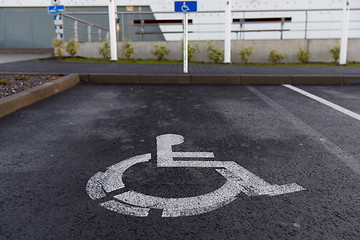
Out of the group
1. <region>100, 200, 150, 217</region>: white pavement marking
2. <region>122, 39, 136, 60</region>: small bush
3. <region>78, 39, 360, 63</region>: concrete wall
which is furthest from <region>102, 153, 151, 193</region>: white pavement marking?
<region>78, 39, 360, 63</region>: concrete wall

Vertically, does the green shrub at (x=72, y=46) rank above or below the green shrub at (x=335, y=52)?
above

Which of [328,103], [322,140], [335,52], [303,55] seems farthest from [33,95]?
[335,52]

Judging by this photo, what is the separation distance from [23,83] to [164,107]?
3.38 metres

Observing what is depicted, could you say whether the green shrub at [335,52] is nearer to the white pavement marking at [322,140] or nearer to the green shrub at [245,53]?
the green shrub at [245,53]

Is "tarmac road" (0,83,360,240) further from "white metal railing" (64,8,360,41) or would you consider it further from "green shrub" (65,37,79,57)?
"white metal railing" (64,8,360,41)

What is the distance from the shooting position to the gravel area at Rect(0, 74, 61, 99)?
634cm

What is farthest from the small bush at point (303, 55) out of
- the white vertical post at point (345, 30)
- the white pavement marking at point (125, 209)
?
the white pavement marking at point (125, 209)

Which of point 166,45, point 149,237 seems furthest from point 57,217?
point 166,45

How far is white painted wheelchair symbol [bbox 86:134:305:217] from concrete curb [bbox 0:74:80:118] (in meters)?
2.93

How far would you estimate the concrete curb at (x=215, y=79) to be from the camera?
8.89 metres

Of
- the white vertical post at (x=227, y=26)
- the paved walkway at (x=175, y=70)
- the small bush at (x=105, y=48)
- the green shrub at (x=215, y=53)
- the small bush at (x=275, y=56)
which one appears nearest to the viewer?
the paved walkway at (x=175, y=70)

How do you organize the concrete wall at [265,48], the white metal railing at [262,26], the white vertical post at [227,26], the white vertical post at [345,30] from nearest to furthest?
1. the white vertical post at [345,30]
2. the white vertical post at [227,26]
3. the concrete wall at [265,48]
4. the white metal railing at [262,26]

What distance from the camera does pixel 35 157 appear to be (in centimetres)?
335

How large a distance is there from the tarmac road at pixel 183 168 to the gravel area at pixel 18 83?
2.11ft
